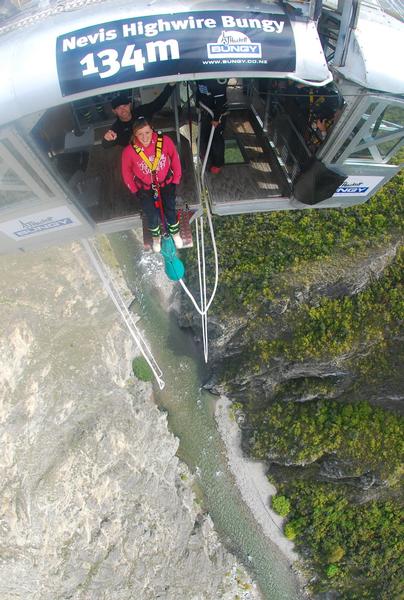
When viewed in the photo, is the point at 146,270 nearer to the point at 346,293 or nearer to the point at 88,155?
the point at 346,293

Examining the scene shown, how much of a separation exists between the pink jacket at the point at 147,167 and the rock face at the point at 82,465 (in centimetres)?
1397

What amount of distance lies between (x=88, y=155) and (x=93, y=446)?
1444cm

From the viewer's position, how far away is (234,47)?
5.64m

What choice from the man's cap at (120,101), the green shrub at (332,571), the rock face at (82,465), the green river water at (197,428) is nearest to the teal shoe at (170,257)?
the man's cap at (120,101)

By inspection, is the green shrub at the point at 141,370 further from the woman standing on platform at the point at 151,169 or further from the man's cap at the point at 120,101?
the man's cap at the point at 120,101

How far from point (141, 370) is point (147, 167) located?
17.6 meters

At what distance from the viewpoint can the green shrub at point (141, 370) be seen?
23484 millimetres

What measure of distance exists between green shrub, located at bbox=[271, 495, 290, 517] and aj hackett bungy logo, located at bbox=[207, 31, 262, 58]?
23.4 meters

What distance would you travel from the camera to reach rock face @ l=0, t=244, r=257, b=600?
17703 mm

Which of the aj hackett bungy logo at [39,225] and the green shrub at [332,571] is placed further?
the green shrub at [332,571]

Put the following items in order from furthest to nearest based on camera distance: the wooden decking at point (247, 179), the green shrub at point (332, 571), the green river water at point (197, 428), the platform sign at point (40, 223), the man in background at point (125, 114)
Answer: the green river water at point (197, 428)
the green shrub at point (332, 571)
the wooden decking at point (247, 179)
the platform sign at point (40, 223)
the man in background at point (125, 114)

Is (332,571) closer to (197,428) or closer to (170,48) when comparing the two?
(197,428)

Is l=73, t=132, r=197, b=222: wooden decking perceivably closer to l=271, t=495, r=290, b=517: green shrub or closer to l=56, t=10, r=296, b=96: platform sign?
l=56, t=10, r=296, b=96: platform sign

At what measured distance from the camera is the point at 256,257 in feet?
68.6
